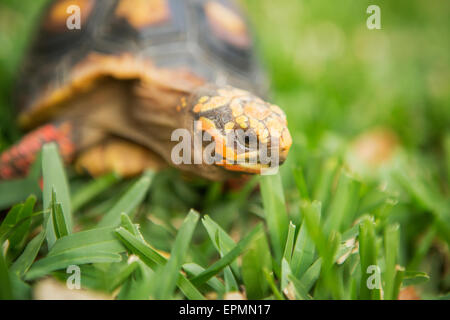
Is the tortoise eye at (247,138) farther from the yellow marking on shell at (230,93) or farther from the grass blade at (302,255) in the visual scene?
the grass blade at (302,255)

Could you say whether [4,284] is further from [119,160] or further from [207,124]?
[119,160]

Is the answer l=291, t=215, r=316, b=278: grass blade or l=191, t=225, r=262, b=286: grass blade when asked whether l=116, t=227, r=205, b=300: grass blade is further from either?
l=291, t=215, r=316, b=278: grass blade

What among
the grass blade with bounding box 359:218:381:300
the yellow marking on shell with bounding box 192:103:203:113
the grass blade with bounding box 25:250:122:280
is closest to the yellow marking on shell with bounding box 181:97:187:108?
the yellow marking on shell with bounding box 192:103:203:113

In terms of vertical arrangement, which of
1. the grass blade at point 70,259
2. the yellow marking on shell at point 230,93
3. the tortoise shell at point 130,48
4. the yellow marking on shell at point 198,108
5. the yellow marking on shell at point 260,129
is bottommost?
the grass blade at point 70,259

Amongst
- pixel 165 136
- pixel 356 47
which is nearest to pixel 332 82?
pixel 356 47

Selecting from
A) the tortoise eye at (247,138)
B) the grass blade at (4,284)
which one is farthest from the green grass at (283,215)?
the tortoise eye at (247,138)
